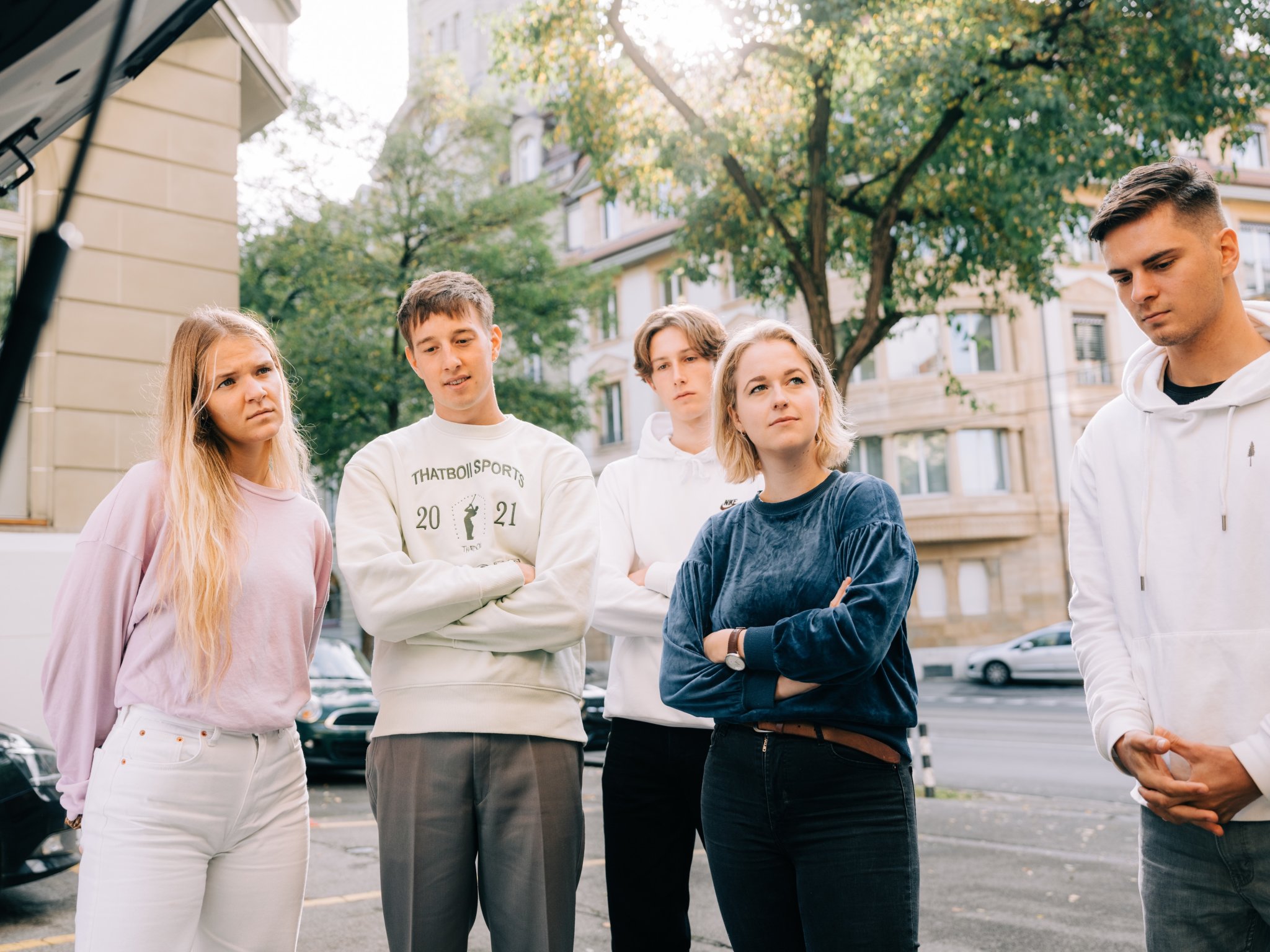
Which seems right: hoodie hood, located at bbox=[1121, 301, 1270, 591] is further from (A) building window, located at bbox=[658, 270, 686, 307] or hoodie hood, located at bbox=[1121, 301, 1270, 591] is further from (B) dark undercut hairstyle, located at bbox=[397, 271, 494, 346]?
(A) building window, located at bbox=[658, 270, 686, 307]

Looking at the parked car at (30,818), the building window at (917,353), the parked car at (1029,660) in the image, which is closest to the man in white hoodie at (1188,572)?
the parked car at (30,818)

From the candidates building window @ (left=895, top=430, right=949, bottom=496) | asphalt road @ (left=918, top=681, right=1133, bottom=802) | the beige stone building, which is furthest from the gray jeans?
building window @ (left=895, top=430, right=949, bottom=496)

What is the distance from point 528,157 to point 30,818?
123ft

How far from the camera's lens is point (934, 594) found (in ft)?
101

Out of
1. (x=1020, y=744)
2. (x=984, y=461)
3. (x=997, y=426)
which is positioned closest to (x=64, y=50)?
(x=1020, y=744)

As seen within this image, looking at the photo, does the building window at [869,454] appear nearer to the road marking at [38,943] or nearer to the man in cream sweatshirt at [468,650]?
the road marking at [38,943]

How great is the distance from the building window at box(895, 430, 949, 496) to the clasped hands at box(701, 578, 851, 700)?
93.8 feet

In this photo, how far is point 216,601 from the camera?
8.16 ft

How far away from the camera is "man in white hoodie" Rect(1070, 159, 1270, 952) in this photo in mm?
2109

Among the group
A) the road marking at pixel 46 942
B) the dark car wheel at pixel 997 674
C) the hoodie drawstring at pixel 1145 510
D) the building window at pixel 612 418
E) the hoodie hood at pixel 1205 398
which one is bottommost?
the dark car wheel at pixel 997 674

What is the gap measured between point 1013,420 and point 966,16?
21.0 m

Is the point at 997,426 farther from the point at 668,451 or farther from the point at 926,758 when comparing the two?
the point at 668,451

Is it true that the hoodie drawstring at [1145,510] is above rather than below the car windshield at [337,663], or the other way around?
above

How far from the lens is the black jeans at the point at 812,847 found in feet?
7.41
